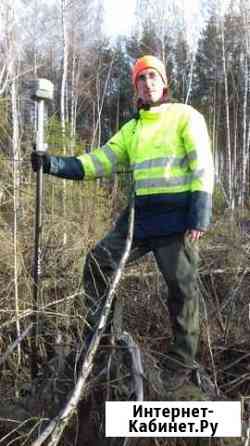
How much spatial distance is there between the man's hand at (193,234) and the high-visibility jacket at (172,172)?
3 cm

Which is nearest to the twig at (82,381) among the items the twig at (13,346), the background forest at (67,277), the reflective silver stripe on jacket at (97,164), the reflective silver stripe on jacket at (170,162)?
the background forest at (67,277)

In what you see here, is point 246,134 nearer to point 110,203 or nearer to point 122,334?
point 110,203

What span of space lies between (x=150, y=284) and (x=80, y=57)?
15.8 m

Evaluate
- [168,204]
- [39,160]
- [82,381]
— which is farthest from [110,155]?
[82,381]

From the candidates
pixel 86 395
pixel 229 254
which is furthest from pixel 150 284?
pixel 86 395

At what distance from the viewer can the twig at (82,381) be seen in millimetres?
2830

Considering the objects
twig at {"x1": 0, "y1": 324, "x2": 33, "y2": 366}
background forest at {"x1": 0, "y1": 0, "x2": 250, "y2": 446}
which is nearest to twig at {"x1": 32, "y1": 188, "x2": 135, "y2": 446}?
background forest at {"x1": 0, "y1": 0, "x2": 250, "y2": 446}

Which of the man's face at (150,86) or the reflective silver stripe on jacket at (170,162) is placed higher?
the man's face at (150,86)

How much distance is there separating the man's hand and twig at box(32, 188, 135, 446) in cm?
35

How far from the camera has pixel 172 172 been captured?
3.67m

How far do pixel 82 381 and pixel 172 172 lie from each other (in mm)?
1353

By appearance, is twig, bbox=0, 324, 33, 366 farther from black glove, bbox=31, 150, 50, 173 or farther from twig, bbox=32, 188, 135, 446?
black glove, bbox=31, 150, 50, 173

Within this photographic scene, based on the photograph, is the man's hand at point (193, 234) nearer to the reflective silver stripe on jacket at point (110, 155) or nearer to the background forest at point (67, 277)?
the background forest at point (67, 277)

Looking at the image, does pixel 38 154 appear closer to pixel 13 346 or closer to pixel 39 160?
pixel 39 160
